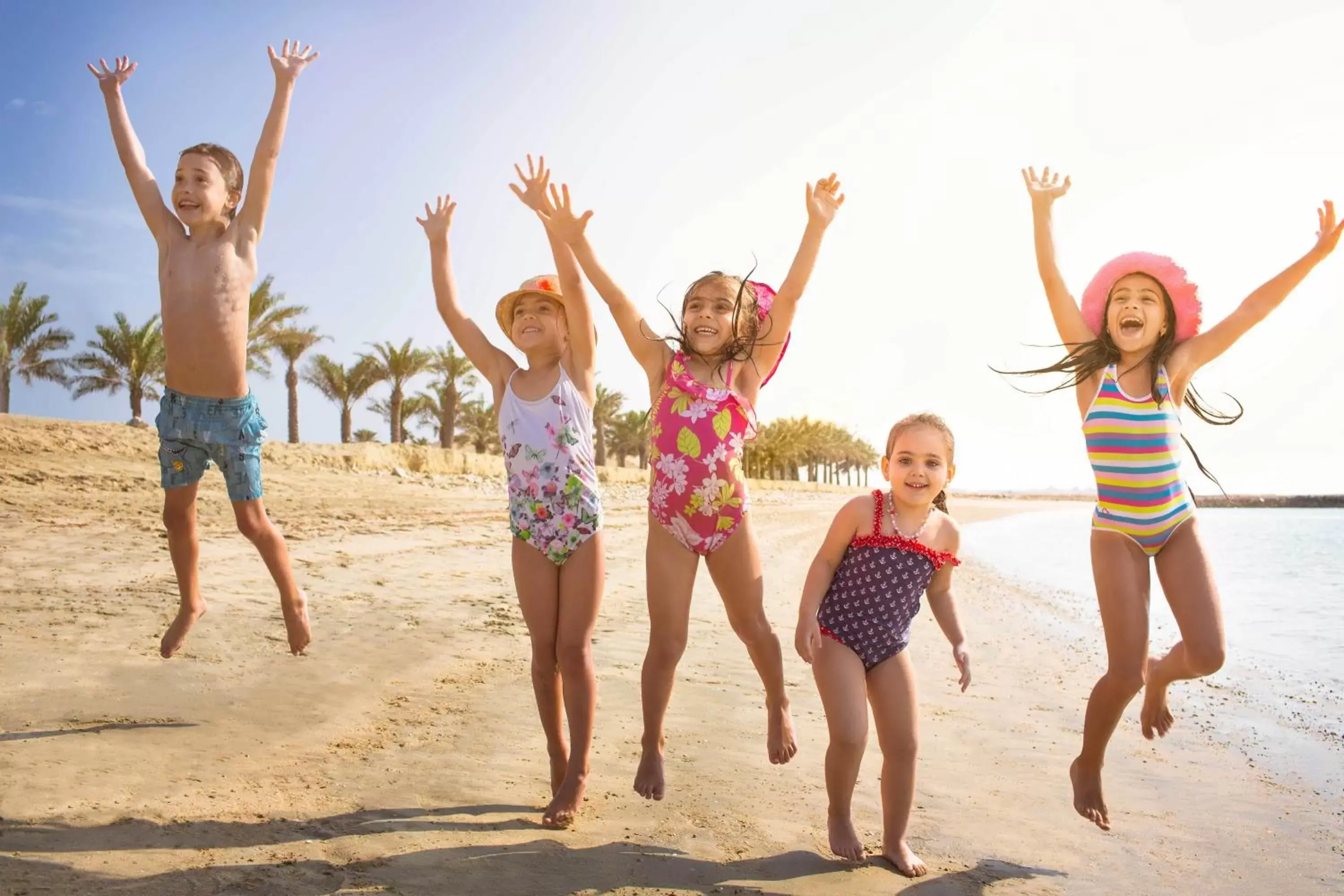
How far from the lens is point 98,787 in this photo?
4.02m

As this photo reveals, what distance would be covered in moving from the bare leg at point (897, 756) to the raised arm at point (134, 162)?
4092 millimetres

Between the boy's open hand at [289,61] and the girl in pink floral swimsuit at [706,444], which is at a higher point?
the boy's open hand at [289,61]

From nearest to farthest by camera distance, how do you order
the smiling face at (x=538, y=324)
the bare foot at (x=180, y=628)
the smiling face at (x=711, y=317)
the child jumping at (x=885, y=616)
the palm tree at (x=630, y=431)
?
the child jumping at (x=885, y=616), the smiling face at (x=711, y=317), the smiling face at (x=538, y=324), the bare foot at (x=180, y=628), the palm tree at (x=630, y=431)

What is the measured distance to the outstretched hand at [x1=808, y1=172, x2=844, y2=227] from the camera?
14.0 feet

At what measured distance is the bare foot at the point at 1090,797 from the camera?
151 inches

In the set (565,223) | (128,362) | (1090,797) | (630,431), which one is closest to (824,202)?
(565,223)

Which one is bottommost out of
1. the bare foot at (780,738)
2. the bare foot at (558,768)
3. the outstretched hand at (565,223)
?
the bare foot at (558,768)

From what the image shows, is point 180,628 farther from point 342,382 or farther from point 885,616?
point 342,382

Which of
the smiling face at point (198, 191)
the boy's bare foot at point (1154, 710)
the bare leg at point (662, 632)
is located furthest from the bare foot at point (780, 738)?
the smiling face at point (198, 191)

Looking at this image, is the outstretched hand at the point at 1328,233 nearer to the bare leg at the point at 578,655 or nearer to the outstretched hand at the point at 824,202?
the outstretched hand at the point at 824,202

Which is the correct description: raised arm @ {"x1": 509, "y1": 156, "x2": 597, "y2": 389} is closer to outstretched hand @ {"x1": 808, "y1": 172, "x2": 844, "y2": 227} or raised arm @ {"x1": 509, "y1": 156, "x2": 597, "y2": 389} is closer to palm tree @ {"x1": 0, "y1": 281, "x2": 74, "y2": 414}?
outstretched hand @ {"x1": 808, "y1": 172, "x2": 844, "y2": 227}

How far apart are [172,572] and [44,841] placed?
5.83 metres

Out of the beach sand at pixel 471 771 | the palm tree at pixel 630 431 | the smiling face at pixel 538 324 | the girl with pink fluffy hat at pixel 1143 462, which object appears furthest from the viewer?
the palm tree at pixel 630 431

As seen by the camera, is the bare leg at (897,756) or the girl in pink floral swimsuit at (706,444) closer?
the bare leg at (897,756)
